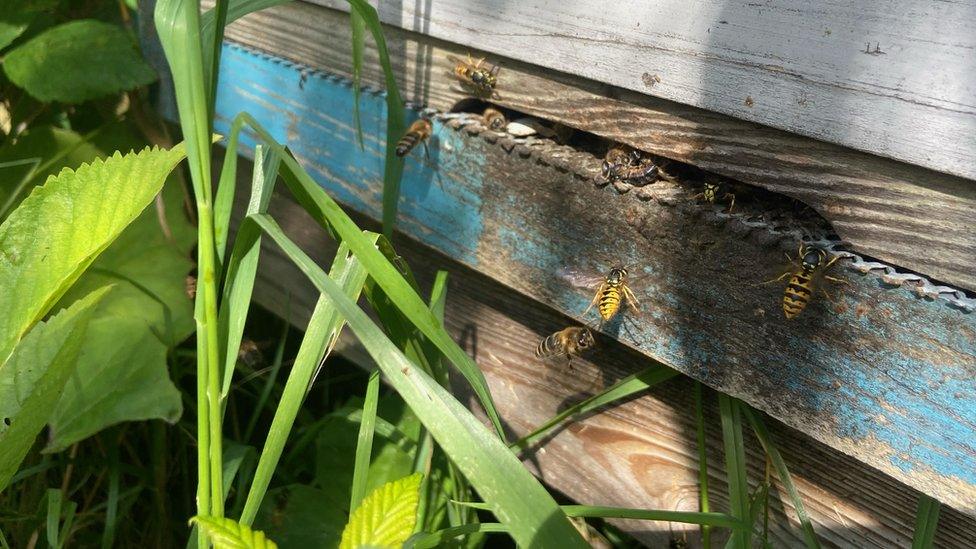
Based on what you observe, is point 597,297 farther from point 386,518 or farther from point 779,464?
point 386,518

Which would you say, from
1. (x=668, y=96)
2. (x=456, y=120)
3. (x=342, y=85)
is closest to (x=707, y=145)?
(x=668, y=96)

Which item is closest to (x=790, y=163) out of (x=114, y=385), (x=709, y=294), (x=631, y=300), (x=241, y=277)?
(x=709, y=294)

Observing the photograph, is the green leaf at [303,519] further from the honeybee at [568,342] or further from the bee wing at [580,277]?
the bee wing at [580,277]

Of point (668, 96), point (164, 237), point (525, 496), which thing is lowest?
point (164, 237)

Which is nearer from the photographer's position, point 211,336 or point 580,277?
point 211,336

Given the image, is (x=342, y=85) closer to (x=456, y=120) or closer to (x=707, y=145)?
(x=456, y=120)

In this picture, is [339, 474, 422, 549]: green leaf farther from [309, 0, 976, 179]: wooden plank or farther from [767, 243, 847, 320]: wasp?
[309, 0, 976, 179]: wooden plank

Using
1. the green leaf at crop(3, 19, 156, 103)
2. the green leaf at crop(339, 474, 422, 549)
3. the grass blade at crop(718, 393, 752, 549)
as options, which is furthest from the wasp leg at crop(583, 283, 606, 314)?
the green leaf at crop(3, 19, 156, 103)
